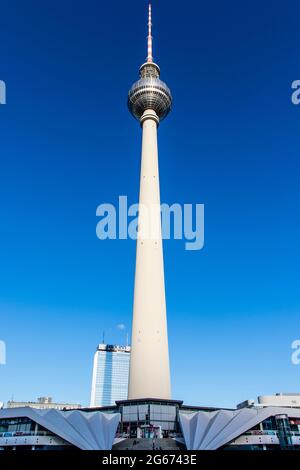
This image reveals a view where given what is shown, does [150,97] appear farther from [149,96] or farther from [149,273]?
[149,273]

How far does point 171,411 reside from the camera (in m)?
51.6

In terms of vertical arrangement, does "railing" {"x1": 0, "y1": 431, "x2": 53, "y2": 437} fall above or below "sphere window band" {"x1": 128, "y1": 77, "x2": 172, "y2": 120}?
below

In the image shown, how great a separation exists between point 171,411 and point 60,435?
2120cm

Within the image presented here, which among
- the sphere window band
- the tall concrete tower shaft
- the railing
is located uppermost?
the sphere window band

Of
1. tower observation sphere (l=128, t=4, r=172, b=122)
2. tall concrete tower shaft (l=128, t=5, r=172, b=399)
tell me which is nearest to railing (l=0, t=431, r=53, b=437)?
tall concrete tower shaft (l=128, t=5, r=172, b=399)

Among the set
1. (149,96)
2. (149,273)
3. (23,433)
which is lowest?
(23,433)

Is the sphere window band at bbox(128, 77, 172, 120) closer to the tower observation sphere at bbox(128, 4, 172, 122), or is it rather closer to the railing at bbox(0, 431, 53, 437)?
the tower observation sphere at bbox(128, 4, 172, 122)

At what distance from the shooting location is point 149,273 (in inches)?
2566

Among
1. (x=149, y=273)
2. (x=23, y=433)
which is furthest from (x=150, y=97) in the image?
(x=23, y=433)

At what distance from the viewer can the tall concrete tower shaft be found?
57438 millimetres
